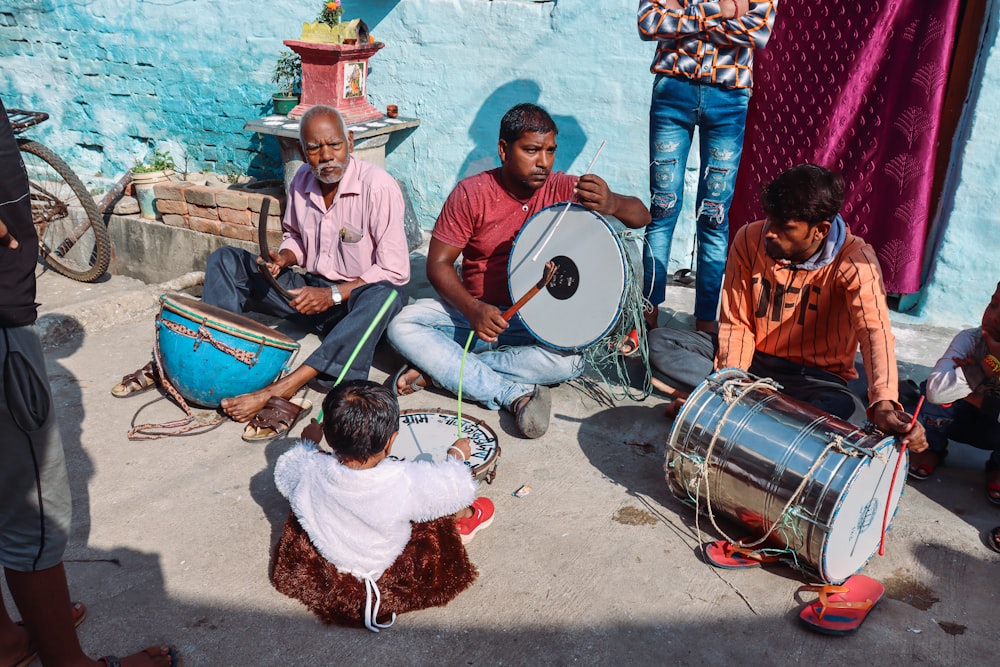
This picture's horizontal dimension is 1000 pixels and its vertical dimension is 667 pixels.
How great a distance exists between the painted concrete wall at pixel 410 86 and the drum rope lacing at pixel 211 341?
273cm

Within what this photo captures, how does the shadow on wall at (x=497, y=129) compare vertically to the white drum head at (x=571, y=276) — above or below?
above

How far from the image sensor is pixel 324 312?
14.7 feet

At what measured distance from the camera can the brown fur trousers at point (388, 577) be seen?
2701 millimetres

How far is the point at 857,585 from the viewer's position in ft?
9.31

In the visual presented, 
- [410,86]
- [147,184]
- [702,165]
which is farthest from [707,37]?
[147,184]

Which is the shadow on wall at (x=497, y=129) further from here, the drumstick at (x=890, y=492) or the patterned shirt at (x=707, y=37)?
the drumstick at (x=890, y=492)

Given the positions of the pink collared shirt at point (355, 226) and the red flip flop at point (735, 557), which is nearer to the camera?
the red flip flop at point (735, 557)

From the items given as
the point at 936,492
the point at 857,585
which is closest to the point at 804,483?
the point at 857,585

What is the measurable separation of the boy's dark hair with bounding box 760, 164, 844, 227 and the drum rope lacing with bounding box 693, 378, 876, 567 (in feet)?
2.09

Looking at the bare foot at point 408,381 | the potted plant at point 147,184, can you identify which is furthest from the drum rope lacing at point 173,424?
the potted plant at point 147,184

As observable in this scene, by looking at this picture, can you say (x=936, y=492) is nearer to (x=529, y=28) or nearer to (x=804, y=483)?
(x=804, y=483)

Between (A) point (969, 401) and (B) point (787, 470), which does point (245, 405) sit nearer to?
(B) point (787, 470)

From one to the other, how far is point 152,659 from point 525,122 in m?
2.69

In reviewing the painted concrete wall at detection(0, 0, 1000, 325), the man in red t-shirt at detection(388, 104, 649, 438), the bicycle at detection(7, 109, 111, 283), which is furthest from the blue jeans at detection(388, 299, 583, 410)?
the bicycle at detection(7, 109, 111, 283)
